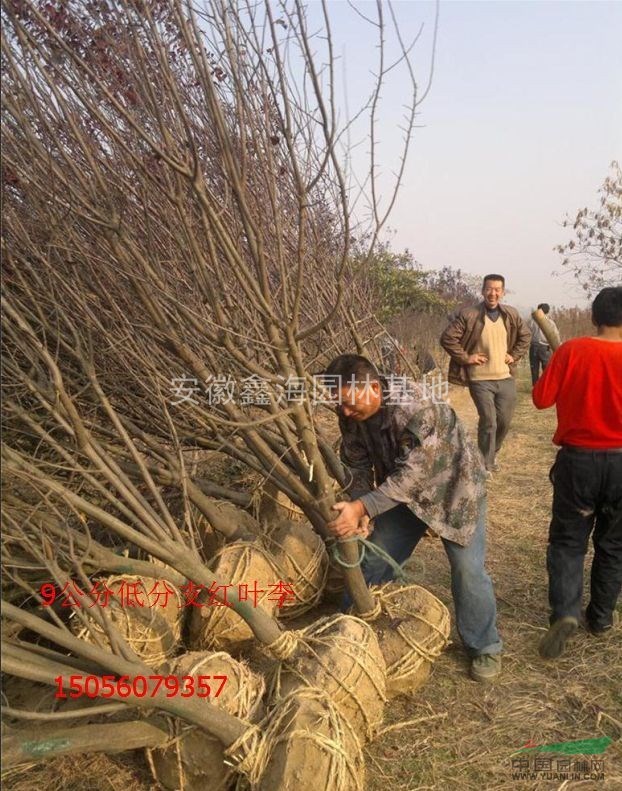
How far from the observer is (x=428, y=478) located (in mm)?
2572

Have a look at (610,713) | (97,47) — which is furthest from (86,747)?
(97,47)

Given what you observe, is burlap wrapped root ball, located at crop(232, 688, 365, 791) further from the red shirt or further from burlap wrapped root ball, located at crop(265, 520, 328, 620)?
the red shirt

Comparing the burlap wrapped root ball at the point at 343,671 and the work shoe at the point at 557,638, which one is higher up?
the burlap wrapped root ball at the point at 343,671

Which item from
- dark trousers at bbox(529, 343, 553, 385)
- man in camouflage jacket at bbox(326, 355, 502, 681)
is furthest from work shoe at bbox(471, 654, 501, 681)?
dark trousers at bbox(529, 343, 553, 385)

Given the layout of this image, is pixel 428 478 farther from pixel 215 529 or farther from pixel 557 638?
pixel 215 529

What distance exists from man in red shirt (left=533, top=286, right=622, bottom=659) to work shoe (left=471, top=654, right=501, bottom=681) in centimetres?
29

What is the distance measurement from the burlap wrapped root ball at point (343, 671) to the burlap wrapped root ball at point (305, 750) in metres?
0.11

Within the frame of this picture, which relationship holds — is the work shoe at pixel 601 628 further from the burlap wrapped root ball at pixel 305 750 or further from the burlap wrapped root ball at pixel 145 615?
the burlap wrapped root ball at pixel 145 615

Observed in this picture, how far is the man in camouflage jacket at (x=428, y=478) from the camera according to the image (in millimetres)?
2471

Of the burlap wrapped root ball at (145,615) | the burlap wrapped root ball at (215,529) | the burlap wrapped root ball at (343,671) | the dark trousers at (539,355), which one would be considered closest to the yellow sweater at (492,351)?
the burlap wrapped root ball at (215,529)

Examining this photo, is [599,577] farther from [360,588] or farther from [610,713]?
[360,588]

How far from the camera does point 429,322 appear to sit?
507 inches

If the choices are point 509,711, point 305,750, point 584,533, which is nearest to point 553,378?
point 584,533

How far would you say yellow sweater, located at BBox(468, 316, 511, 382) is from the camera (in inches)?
207
